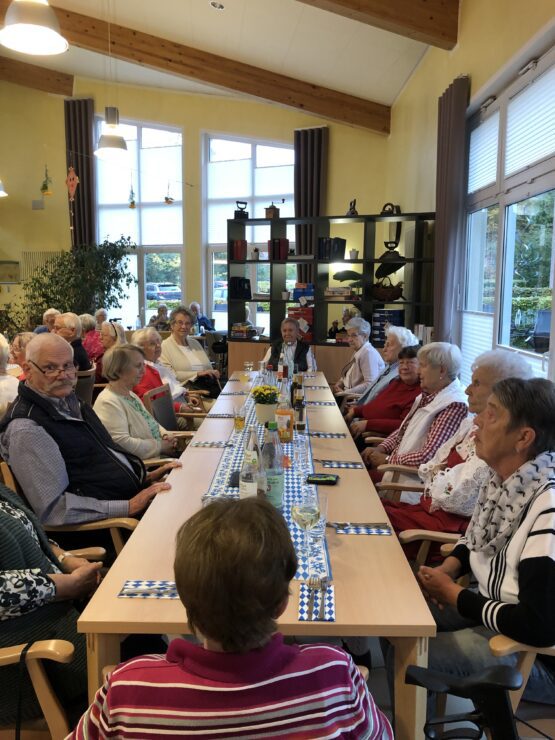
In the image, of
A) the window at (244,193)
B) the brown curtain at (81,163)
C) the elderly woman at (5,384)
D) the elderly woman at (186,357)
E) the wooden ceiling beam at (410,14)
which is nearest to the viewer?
the elderly woman at (5,384)

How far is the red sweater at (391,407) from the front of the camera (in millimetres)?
3922

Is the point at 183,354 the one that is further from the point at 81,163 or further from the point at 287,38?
the point at 81,163

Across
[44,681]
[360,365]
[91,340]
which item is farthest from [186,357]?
[44,681]

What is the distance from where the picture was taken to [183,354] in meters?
5.94

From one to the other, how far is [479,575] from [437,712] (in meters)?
0.48

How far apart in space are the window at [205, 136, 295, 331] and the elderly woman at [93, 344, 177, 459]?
7862 millimetres

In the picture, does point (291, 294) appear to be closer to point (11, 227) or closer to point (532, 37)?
point (532, 37)

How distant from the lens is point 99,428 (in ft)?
8.71

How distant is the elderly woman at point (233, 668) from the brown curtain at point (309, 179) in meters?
9.07

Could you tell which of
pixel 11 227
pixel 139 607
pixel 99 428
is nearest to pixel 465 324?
pixel 99 428

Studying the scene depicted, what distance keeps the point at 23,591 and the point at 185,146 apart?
1070cm

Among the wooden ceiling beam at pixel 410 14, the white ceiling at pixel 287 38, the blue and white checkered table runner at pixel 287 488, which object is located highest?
the white ceiling at pixel 287 38

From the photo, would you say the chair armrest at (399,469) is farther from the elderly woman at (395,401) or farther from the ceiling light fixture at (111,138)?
the ceiling light fixture at (111,138)

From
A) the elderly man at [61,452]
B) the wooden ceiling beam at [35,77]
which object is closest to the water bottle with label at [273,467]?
the elderly man at [61,452]
